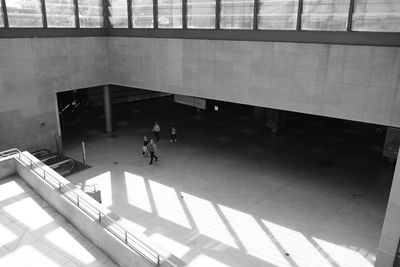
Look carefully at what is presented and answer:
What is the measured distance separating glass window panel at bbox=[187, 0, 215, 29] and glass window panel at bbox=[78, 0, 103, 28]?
19.5ft

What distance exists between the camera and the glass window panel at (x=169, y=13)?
16984 millimetres

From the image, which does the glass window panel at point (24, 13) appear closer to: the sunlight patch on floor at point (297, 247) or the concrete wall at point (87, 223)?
the concrete wall at point (87, 223)

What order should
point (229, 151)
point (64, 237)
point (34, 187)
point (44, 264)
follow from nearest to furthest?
point (44, 264) < point (64, 237) < point (34, 187) < point (229, 151)

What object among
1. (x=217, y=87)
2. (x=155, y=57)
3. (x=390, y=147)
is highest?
(x=155, y=57)

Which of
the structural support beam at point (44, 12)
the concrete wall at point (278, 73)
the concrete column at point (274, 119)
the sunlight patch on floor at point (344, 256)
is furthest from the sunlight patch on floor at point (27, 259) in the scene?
the concrete column at point (274, 119)

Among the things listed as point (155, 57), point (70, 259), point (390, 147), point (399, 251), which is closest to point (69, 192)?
point (70, 259)

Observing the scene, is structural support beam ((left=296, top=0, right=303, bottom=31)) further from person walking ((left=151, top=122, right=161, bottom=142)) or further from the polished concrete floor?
person walking ((left=151, top=122, right=161, bottom=142))

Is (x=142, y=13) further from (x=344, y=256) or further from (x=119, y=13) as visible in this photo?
(x=344, y=256)

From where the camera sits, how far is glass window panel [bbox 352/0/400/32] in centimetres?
1168

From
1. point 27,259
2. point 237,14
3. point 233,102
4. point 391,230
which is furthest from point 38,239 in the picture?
point 237,14

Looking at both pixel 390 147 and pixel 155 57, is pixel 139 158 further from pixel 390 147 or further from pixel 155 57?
pixel 390 147

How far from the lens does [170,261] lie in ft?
22.2

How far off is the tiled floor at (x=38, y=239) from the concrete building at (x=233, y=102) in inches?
26.8

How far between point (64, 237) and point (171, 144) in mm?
12454
